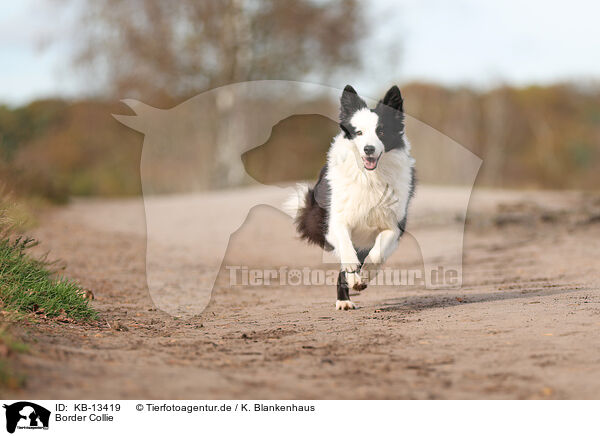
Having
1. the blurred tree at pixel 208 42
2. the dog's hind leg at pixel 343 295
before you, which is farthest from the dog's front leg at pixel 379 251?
the blurred tree at pixel 208 42

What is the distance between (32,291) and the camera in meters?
4.75

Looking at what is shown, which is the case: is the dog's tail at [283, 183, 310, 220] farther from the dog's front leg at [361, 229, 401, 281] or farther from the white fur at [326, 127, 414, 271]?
the dog's front leg at [361, 229, 401, 281]

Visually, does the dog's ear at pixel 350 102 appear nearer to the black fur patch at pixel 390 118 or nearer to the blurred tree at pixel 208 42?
the black fur patch at pixel 390 118

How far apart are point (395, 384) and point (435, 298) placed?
3014 mm

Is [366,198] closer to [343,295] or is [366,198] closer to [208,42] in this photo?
[343,295]

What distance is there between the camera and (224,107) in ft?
75.0

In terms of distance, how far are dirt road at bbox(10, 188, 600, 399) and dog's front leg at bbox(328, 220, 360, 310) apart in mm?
238

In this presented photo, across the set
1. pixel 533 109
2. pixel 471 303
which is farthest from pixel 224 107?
pixel 471 303

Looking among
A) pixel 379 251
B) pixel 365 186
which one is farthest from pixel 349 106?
pixel 379 251

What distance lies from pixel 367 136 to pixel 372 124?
0.36 feet

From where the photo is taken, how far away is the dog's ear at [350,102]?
17.4 ft

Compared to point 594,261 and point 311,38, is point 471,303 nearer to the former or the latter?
point 594,261
